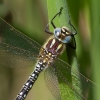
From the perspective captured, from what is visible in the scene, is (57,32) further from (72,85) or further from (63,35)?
(72,85)

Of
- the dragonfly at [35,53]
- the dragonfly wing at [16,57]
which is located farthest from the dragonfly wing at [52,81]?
the dragonfly wing at [16,57]

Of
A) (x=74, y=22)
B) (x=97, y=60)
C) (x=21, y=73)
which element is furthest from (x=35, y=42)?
(x=21, y=73)

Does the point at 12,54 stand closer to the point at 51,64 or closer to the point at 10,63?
the point at 10,63

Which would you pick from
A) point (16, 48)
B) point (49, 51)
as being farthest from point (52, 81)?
point (16, 48)

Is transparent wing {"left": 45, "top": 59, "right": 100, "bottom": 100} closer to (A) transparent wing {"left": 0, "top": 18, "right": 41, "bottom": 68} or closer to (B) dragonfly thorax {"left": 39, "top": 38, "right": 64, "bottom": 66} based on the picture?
(B) dragonfly thorax {"left": 39, "top": 38, "right": 64, "bottom": 66}

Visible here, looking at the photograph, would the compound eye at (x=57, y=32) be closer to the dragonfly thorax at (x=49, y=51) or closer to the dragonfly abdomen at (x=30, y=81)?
the dragonfly thorax at (x=49, y=51)

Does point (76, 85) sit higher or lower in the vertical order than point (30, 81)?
higher
